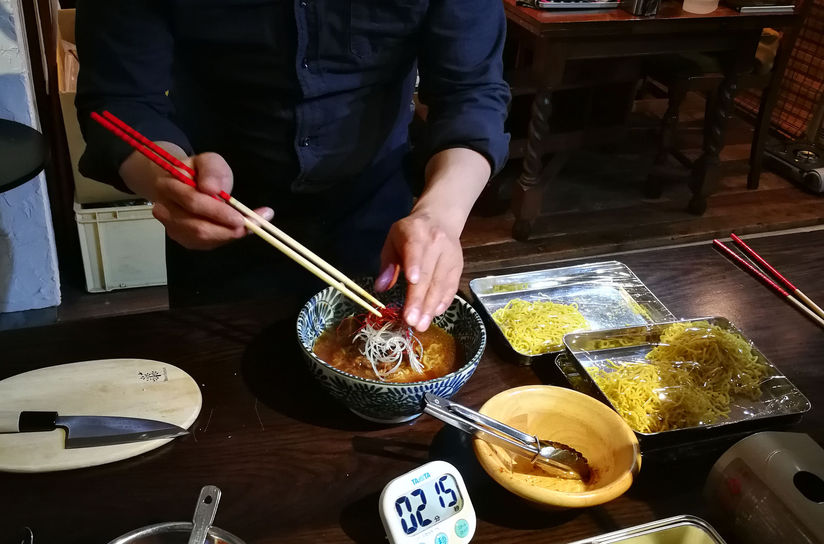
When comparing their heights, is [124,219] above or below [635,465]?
below

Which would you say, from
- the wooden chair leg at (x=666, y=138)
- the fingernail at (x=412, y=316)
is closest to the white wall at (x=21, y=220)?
the fingernail at (x=412, y=316)

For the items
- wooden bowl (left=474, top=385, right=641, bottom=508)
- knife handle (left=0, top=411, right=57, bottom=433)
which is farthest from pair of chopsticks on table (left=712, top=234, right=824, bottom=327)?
knife handle (left=0, top=411, right=57, bottom=433)

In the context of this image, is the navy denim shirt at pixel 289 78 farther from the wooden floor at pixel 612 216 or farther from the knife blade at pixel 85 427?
the wooden floor at pixel 612 216

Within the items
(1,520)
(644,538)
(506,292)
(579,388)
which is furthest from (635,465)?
(1,520)

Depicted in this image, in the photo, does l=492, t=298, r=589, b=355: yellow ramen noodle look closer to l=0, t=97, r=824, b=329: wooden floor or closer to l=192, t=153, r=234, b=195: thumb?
l=192, t=153, r=234, b=195: thumb

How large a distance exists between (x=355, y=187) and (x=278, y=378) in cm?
56

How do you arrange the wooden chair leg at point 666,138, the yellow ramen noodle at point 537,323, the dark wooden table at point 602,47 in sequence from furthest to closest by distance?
the wooden chair leg at point 666,138 → the dark wooden table at point 602,47 → the yellow ramen noodle at point 537,323

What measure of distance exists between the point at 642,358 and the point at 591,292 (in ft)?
0.92

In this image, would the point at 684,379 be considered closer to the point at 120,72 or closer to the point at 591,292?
the point at 591,292

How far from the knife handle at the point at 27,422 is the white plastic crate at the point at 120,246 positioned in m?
1.90

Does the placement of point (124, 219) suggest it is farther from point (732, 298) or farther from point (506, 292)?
point (732, 298)

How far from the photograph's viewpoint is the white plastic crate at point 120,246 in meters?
2.90

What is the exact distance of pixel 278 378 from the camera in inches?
49.9

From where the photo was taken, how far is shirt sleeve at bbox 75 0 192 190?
1.31m
